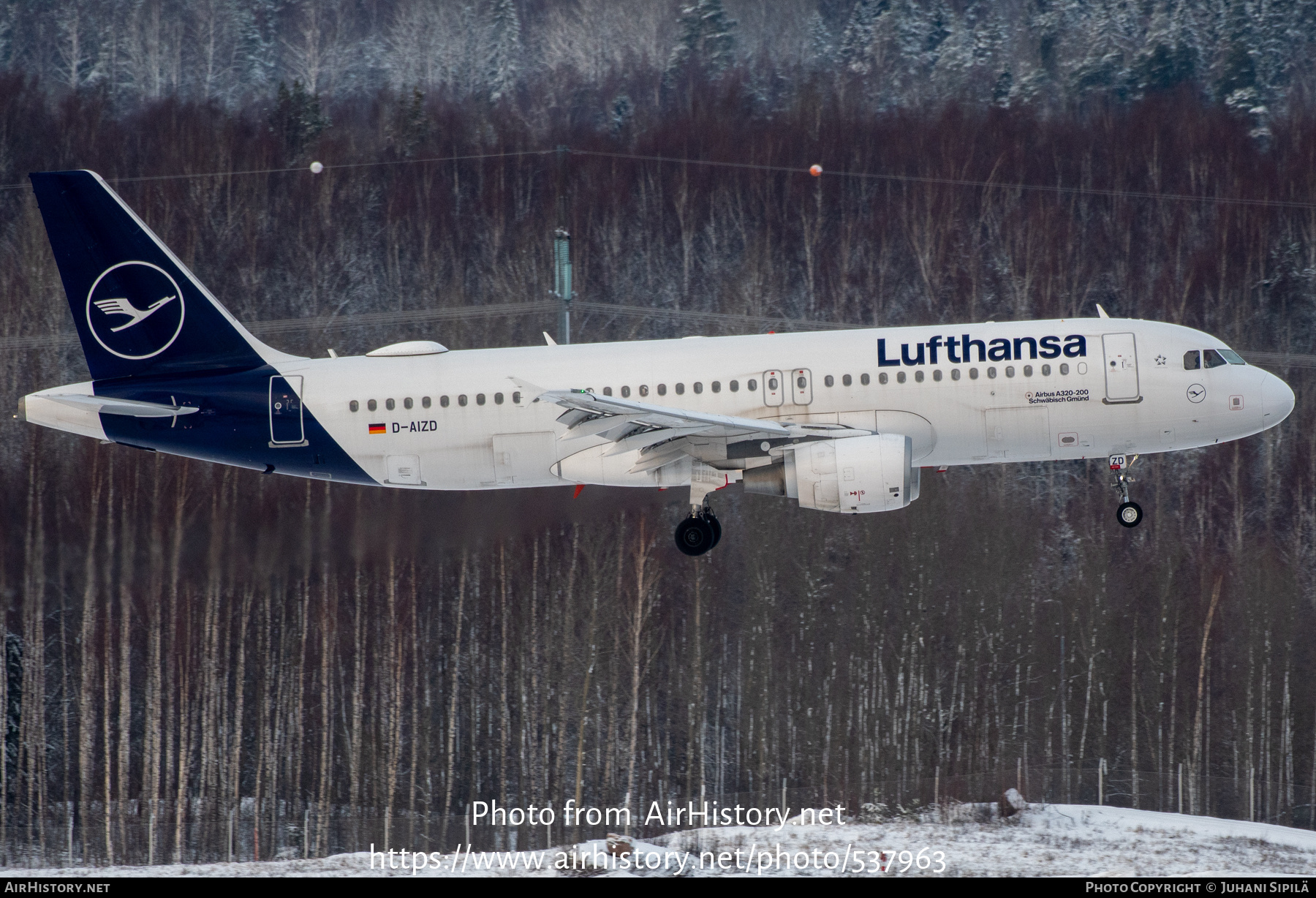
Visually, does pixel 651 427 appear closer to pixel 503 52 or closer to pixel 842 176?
pixel 842 176

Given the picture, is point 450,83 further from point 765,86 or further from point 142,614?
point 142,614

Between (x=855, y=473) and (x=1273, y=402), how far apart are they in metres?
8.75

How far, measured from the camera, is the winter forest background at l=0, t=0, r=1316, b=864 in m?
46.8

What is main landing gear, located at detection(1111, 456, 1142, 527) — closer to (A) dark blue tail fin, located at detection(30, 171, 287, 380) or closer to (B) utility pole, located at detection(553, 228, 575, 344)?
(B) utility pole, located at detection(553, 228, 575, 344)

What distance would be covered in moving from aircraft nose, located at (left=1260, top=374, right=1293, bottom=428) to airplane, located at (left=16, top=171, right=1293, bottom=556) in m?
0.04

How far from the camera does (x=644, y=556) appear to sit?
49438 mm

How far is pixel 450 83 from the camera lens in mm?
92188

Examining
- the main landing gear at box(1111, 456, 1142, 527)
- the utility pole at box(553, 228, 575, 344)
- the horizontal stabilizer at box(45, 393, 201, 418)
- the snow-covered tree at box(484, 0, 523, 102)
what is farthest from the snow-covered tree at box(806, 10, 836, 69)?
the horizontal stabilizer at box(45, 393, 201, 418)

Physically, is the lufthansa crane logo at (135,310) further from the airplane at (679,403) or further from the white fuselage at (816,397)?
the white fuselage at (816,397)

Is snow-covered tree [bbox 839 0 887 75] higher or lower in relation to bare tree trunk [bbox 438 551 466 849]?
higher

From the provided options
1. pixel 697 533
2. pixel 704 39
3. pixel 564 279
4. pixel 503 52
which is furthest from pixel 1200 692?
pixel 503 52

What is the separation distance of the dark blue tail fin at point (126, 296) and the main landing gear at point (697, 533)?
911 centimetres

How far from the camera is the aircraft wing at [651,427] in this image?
29.1 metres

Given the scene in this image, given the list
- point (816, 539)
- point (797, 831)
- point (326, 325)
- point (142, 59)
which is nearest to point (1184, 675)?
point (816, 539)
